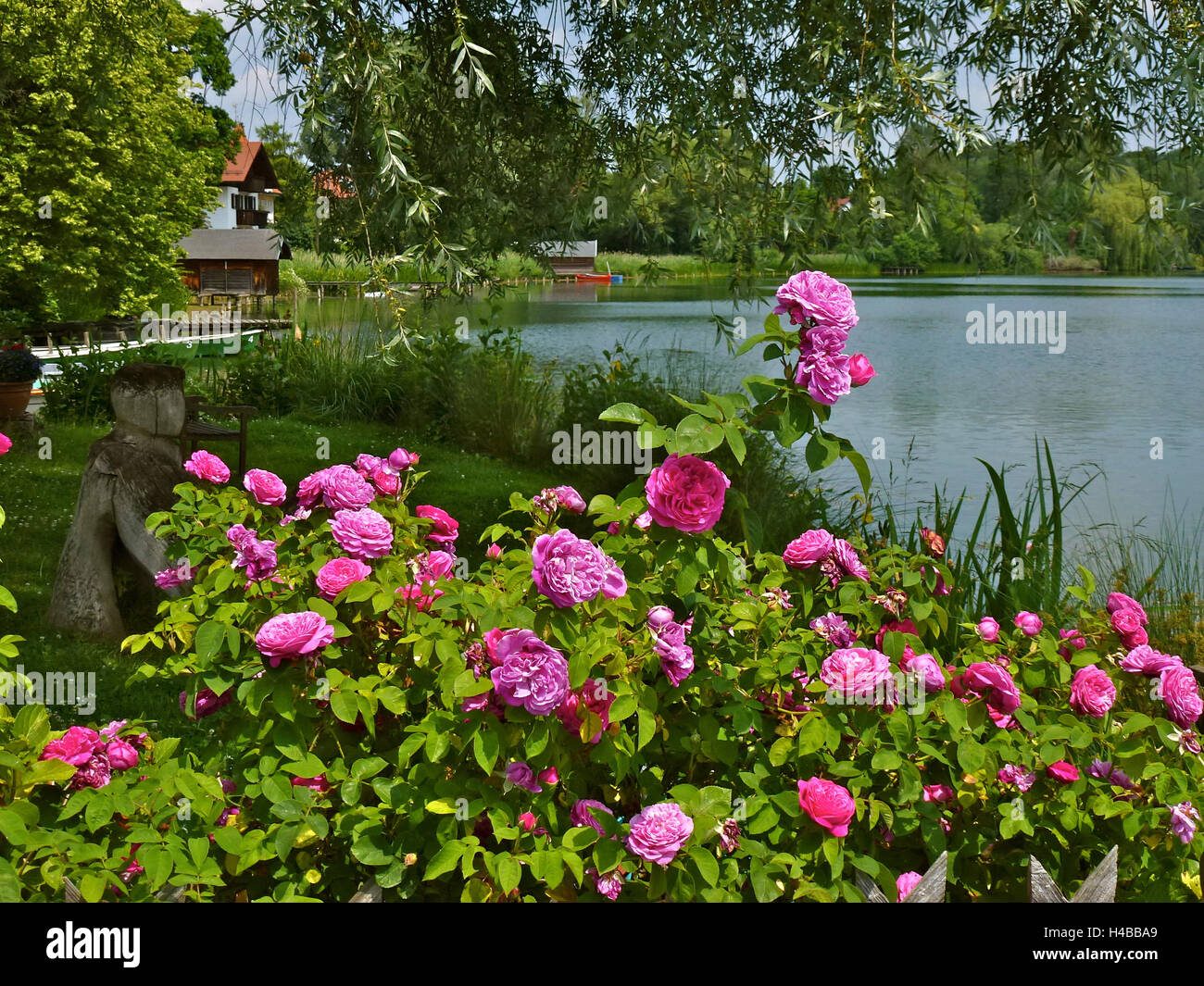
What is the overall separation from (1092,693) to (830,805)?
72 cm

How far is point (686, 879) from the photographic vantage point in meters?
1.87

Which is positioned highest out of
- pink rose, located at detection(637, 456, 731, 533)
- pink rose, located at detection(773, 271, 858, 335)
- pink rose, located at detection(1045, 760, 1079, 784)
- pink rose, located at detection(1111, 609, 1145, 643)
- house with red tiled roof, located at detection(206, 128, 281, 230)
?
house with red tiled roof, located at detection(206, 128, 281, 230)

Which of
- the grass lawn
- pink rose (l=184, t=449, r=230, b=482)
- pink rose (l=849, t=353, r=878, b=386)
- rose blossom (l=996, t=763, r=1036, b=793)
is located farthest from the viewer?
the grass lawn

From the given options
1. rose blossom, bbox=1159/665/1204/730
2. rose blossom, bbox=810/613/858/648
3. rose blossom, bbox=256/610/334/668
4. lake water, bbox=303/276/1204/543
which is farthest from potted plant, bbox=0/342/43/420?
rose blossom, bbox=1159/665/1204/730

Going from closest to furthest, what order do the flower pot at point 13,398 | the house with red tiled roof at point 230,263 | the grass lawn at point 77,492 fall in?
the grass lawn at point 77,492 < the flower pot at point 13,398 < the house with red tiled roof at point 230,263

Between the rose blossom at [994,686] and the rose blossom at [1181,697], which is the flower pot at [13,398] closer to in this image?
the rose blossom at [994,686]

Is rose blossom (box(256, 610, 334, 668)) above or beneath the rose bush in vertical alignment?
above

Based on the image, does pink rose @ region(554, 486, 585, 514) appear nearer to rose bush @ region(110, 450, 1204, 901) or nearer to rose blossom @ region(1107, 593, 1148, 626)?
rose bush @ region(110, 450, 1204, 901)

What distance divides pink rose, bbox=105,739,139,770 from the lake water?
159 inches

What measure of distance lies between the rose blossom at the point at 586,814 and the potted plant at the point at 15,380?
1258 centimetres

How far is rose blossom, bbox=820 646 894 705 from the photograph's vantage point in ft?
6.70

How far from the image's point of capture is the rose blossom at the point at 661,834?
5.88ft

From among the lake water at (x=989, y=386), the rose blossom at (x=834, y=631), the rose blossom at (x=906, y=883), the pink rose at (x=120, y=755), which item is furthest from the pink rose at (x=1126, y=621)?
the lake water at (x=989, y=386)
